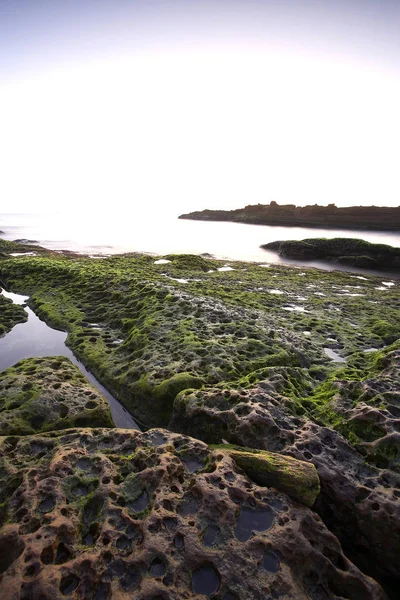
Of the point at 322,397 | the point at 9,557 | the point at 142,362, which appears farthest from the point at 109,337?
the point at 9,557

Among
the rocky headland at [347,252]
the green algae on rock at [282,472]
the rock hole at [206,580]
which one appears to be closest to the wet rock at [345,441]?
the green algae on rock at [282,472]

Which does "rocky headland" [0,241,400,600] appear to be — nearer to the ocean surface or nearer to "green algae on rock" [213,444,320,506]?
"green algae on rock" [213,444,320,506]

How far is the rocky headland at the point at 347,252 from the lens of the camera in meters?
28.4

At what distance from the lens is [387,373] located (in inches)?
239

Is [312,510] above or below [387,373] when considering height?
below

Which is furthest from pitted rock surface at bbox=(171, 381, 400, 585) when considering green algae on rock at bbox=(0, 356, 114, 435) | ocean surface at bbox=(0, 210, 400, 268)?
ocean surface at bbox=(0, 210, 400, 268)

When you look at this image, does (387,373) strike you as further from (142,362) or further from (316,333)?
(142,362)

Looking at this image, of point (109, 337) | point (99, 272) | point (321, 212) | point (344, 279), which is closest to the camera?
point (109, 337)

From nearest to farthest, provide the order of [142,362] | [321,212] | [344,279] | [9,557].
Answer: [9,557], [142,362], [344,279], [321,212]

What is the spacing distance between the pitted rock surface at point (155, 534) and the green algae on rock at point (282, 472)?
118mm

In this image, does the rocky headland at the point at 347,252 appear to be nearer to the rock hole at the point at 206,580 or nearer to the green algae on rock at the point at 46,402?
the green algae on rock at the point at 46,402

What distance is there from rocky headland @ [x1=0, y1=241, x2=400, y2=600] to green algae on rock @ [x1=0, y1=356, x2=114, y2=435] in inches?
1.1

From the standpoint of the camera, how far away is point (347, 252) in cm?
3134

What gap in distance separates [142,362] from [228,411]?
2.55 m
